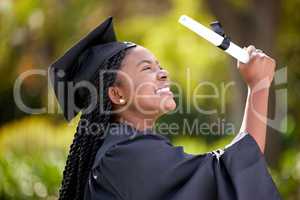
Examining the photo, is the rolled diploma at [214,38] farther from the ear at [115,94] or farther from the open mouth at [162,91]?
the ear at [115,94]

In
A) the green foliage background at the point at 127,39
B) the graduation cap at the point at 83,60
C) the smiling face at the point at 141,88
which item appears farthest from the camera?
the green foliage background at the point at 127,39

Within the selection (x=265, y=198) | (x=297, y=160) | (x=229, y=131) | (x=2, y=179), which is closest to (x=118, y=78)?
(x=265, y=198)

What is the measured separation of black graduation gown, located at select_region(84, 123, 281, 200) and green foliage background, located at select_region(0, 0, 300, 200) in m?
5.54

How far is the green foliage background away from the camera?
11.6 metres

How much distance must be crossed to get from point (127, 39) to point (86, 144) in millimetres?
14181

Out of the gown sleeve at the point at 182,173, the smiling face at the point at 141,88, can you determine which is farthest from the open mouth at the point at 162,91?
the gown sleeve at the point at 182,173

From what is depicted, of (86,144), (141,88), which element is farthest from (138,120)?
(86,144)

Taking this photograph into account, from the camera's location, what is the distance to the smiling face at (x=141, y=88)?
3.50 m

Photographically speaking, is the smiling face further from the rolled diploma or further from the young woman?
the rolled diploma

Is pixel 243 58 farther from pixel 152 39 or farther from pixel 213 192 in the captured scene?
pixel 152 39

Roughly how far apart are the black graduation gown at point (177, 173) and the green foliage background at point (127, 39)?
5.54 m

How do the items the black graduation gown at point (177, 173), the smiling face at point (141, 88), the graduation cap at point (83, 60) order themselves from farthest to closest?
the graduation cap at point (83, 60)
the smiling face at point (141, 88)
the black graduation gown at point (177, 173)

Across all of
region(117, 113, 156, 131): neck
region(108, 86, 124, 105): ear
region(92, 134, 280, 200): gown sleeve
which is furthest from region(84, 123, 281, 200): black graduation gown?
region(108, 86, 124, 105): ear

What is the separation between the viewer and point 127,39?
17688 millimetres
